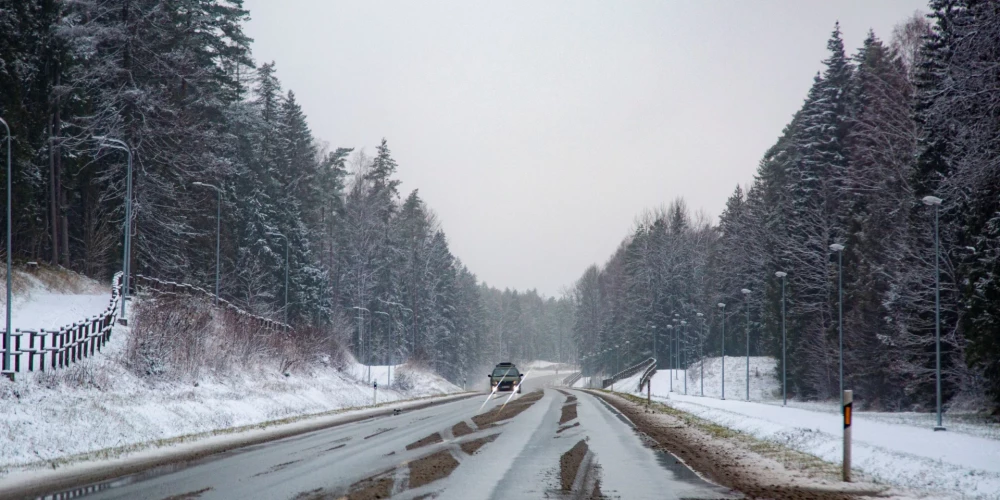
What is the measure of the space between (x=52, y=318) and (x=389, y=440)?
18407 millimetres

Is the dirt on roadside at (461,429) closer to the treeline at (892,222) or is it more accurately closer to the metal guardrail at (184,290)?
the treeline at (892,222)

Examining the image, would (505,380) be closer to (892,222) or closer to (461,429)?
(892,222)

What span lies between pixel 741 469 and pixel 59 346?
18.3 m

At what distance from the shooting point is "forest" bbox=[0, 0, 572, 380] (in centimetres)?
3725

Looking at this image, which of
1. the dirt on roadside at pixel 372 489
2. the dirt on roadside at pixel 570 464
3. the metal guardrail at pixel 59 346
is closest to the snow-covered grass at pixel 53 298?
the metal guardrail at pixel 59 346

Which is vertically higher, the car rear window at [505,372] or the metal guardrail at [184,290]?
the metal guardrail at [184,290]

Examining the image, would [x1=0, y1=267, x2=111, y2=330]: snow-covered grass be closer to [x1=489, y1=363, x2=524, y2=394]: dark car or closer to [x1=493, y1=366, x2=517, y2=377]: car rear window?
[x1=489, y1=363, x2=524, y2=394]: dark car

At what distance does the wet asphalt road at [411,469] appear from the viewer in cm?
984

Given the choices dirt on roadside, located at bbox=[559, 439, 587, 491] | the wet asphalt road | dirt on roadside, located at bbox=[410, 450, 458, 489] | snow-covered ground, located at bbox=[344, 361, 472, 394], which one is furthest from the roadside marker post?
snow-covered ground, located at bbox=[344, 361, 472, 394]

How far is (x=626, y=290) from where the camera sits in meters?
124

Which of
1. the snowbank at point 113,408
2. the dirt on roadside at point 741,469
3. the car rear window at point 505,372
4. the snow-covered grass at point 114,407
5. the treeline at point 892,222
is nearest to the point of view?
the dirt on roadside at point 741,469

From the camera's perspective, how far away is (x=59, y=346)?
70.0 ft

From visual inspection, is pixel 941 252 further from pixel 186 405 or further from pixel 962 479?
pixel 186 405

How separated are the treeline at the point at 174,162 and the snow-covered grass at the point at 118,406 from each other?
31.0 ft
